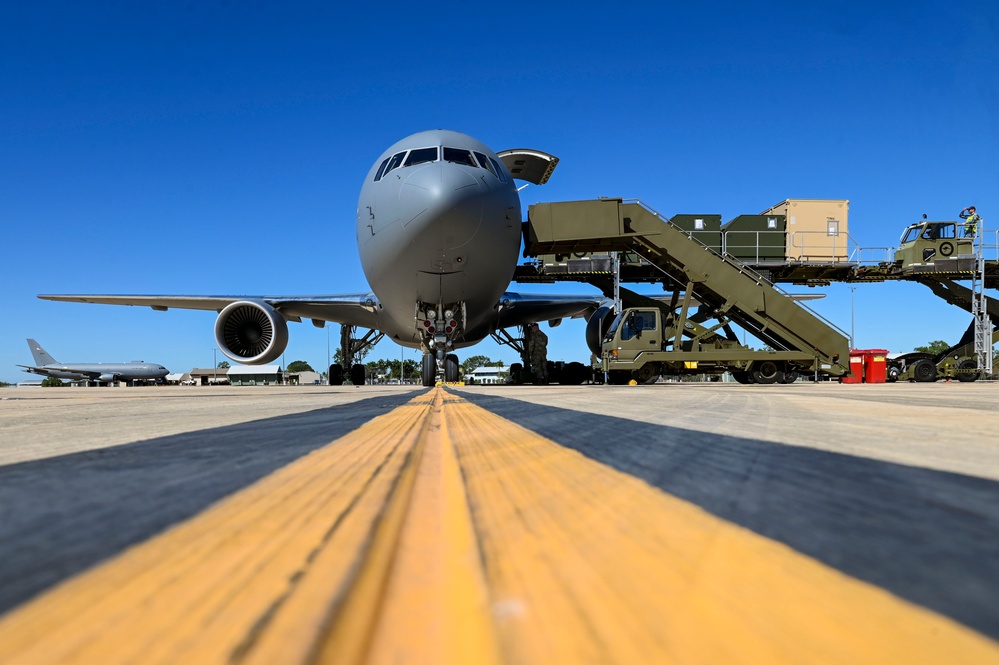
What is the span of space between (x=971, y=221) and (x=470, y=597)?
23816 millimetres

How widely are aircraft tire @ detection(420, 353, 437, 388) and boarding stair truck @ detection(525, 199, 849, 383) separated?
3008 mm

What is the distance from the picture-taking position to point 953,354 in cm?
1867

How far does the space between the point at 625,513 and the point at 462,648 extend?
42 centimetres

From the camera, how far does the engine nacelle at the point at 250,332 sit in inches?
445

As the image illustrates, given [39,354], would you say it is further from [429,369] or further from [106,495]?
[106,495]

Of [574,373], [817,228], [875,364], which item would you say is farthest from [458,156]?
[875,364]

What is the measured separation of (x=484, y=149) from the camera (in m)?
8.81

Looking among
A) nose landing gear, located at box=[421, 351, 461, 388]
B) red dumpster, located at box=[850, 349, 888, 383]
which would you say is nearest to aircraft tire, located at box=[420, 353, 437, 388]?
nose landing gear, located at box=[421, 351, 461, 388]

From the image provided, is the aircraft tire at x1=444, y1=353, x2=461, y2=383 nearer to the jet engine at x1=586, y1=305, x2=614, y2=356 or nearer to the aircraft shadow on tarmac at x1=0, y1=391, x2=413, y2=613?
the jet engine at x1=586, y1=305, x2=614, y2=356

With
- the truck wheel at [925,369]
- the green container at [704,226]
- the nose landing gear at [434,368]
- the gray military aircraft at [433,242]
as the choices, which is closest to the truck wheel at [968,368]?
the truck wheel at [925,369]

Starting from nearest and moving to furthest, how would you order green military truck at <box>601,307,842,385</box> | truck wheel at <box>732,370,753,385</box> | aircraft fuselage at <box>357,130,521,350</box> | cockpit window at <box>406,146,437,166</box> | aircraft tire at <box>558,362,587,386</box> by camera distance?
aircraft fuselage at <box>357,130,521,350</box> → cockpit window at <box>406,146,437,166</box> → green military truck at <box>601,307,842,385</box> → truck wheel at <box>732,370,753,385</box> → aircraft tire at <box>558,362,587,386</box>

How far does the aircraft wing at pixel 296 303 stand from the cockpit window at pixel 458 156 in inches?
202

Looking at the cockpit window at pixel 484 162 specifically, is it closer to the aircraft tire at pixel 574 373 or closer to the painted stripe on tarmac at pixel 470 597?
the painted stripe on tarmac at pixel 470 597

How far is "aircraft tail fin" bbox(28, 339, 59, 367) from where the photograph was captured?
5178 centimetres
